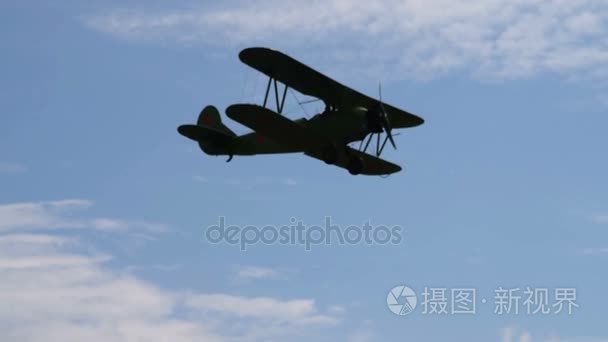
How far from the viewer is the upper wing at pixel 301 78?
94.4ft

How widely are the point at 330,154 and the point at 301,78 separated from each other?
2178mm

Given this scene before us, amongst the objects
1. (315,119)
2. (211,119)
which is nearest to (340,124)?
(315,119)

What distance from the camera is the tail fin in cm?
3662

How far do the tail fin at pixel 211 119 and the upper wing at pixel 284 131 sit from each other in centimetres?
614

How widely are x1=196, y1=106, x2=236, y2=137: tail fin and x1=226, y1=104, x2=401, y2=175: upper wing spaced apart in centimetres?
614

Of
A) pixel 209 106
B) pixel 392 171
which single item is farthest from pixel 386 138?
pixel 209 106

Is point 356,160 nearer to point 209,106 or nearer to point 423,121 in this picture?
point 423,121

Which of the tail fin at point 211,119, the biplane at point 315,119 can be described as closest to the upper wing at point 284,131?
the biplane at point 315,119

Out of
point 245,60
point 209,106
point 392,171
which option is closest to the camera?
point 245,60

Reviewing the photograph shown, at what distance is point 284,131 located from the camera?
29.8 m

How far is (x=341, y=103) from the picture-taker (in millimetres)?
31047

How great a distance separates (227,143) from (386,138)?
491cm

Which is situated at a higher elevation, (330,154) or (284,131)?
(284,131)

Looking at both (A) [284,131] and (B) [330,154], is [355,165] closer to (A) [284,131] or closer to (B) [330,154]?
(B) [330,154]
